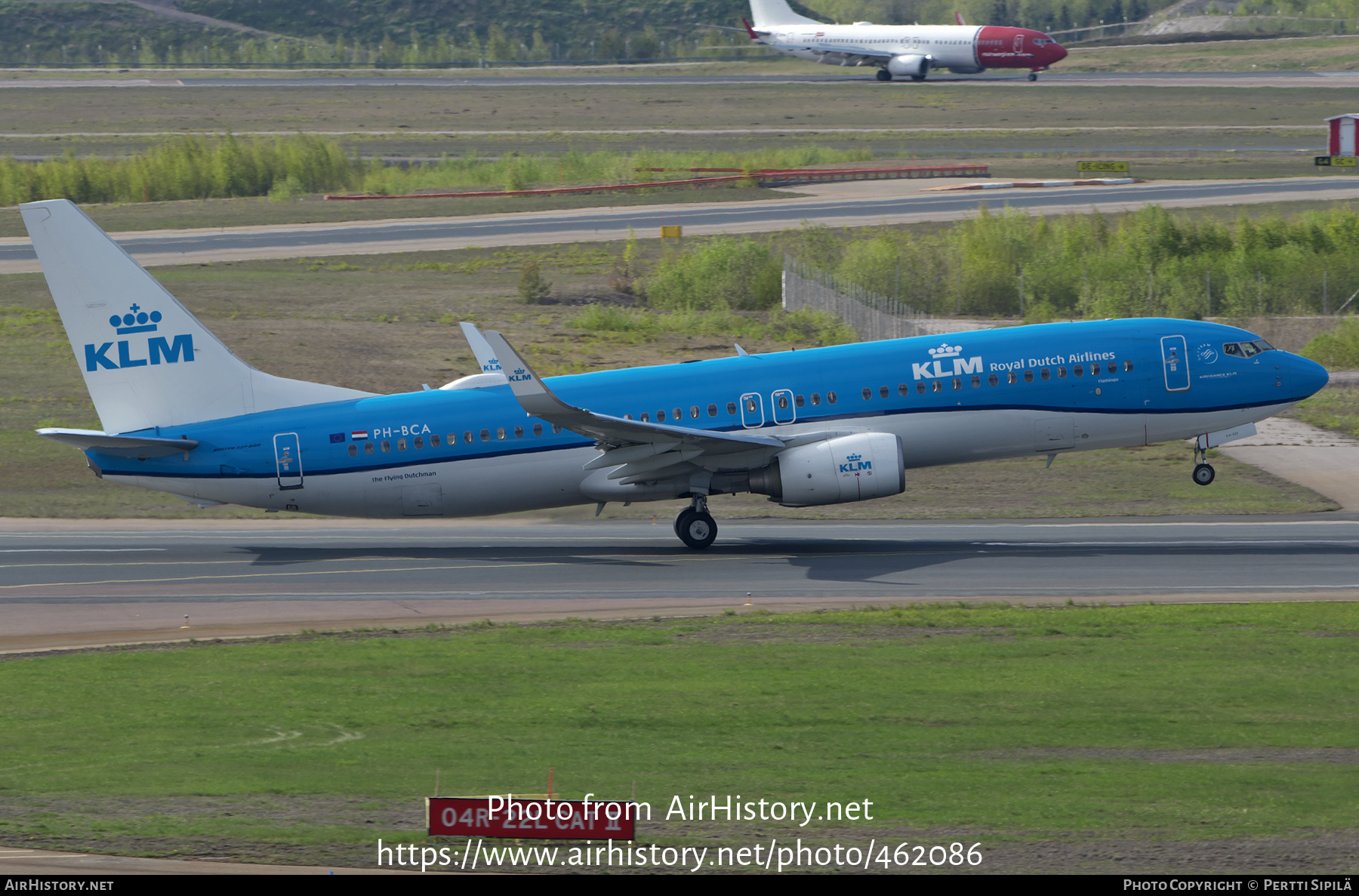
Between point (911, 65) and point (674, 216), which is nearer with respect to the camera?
point (674, 216)

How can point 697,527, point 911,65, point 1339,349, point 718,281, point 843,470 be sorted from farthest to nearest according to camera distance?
point 911,65 < point 718,281 < point 1339,349 < point 697,527 < point 843,470

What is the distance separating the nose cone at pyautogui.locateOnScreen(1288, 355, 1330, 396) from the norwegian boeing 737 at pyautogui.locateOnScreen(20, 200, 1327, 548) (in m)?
0.08

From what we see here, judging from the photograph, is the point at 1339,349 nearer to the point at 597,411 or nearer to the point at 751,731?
the point at 597,411

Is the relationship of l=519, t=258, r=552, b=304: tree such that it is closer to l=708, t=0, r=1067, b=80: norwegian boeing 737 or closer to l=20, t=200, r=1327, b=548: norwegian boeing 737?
l=20, t=200, r=1327, b=548: norwegian boeing 737

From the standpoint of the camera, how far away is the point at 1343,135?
102750mm

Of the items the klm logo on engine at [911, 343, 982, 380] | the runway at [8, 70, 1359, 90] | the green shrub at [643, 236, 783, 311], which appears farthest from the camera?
the runway at [8, 70, 1359, 90]

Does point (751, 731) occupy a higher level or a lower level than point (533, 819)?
lower

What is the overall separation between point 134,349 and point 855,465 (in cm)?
1737

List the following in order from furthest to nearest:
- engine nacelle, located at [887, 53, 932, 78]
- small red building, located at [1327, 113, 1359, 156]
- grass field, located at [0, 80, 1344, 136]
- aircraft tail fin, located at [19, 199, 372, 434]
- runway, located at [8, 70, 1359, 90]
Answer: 1. runway, located at [8, 70, 1359, 90]
2. engine nacelle, located at [887, 53, 932, 78]
3. grass field, located at [0, 80, 1344, 136]
4. small red building, located at [1327, 113, 1359, 156]
5. aircraft tail fin, located at [19, 199, 372, 434]

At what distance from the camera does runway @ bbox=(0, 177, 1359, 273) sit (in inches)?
3142

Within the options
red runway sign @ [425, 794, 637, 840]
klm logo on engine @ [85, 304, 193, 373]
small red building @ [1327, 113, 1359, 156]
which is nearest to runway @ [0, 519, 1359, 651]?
klm logo on engine @ [85, 304, 193, 373]

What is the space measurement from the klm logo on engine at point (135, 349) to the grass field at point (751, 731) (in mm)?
11180

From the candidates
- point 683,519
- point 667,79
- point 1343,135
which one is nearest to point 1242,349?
point 683,519

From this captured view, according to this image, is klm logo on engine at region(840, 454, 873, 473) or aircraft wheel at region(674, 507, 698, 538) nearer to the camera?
klm logo on engine at region(840, 454, 873, 473)
